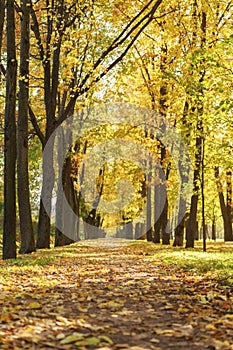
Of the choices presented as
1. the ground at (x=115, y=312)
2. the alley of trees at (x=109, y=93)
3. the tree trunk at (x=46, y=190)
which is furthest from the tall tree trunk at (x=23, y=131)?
the ground at (x=115, y=312)

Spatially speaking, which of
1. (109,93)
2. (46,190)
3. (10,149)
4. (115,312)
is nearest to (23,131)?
(10,149)

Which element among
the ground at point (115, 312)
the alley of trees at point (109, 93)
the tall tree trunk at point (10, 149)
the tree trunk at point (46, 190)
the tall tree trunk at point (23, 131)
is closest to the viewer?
the ground at point (115, 312)

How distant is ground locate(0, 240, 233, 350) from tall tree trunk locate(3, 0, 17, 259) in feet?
13.8

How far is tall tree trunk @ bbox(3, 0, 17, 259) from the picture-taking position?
1462 cm

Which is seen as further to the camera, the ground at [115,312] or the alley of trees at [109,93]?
the alley of trees at [109,93]

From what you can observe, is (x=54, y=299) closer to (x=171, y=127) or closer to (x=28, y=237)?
(x=28, y=237)

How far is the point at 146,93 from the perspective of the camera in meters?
31.9

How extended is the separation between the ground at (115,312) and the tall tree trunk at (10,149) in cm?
421

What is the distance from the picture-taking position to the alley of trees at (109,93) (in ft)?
53.5

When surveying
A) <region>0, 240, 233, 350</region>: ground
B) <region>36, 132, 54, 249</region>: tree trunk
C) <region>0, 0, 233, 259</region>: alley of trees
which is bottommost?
<region>0, 240, 233, 350</region>: ground

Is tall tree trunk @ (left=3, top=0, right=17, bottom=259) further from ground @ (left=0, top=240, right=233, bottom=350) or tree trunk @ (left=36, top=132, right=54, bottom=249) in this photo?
tree trunk @ (left=36, top=132, right=54, bottom=249)

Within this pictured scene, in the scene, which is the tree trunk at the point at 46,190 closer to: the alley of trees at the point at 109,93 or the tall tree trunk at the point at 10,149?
the alley of trees at the point at 109,93

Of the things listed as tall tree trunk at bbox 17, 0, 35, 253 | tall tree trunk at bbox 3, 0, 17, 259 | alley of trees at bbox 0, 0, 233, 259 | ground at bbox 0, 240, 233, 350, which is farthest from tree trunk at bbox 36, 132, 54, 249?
ground at bbox 0, 240, 233, 350

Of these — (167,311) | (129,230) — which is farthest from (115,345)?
(129,230)
